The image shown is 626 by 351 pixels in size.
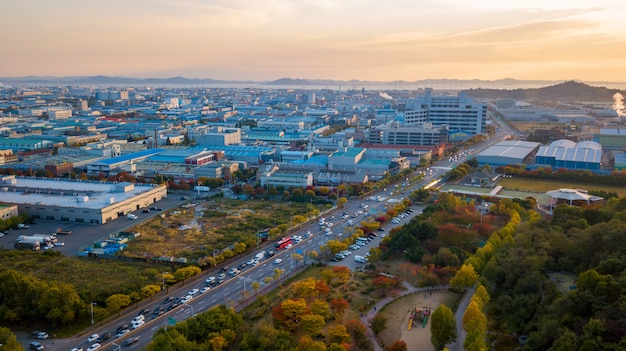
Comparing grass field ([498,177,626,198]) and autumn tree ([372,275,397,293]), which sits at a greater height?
grass field ([498,177,626,198])

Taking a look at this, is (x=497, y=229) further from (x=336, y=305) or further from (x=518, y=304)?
(x=336, y=305)

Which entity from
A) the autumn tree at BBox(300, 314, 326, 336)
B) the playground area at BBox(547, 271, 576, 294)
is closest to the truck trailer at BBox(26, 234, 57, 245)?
the autumn tree at BBox(300, 314, 326, 336)

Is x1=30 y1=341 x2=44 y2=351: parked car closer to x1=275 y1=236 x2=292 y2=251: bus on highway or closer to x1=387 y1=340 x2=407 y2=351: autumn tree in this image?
x1=387 y1=340 x2=407 y2=351: autumn tree

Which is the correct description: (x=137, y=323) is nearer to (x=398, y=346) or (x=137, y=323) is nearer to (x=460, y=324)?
(x=398, y=346)

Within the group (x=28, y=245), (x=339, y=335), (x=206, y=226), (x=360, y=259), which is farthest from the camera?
(x=206, y=226)

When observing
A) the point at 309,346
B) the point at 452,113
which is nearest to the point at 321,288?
the point at 309,346
